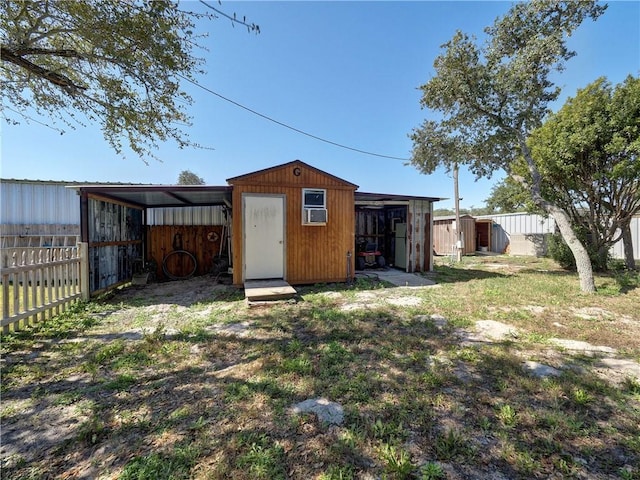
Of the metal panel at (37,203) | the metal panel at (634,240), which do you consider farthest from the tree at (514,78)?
the metal panel at (37,203)

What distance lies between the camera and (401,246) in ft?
30.2

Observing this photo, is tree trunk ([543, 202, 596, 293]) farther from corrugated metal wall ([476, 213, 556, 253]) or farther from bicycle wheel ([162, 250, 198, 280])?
bicycle wheel ([162, 250, 198, 280])

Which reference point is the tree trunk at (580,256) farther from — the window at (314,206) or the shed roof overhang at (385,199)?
the window at (314,206)

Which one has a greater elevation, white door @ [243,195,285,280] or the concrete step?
white door @ [243,195,285,280]

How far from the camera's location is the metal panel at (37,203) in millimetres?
8875

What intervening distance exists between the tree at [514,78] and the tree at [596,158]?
0.77m

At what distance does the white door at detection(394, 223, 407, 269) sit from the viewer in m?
8.91

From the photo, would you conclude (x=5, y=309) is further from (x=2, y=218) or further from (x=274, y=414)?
(x=2, y=218)

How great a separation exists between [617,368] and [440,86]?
22.7 feet

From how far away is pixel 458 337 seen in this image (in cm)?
357

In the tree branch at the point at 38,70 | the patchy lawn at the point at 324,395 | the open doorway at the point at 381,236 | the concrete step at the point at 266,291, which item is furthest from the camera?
the open doorway at the point at 381,236

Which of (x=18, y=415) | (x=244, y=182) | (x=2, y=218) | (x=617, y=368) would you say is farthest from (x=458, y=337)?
(x=2, y=218)

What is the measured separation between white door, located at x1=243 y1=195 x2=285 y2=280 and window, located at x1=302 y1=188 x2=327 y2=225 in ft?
1.83

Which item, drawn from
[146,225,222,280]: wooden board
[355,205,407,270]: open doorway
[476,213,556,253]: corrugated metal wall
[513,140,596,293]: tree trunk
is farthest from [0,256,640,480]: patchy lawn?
[476,213,556,253]: corrugated metal wall
